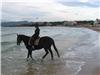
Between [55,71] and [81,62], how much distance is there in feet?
6.76

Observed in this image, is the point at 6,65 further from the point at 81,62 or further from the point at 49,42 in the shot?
the point at 81,62

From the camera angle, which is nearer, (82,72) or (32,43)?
(82,72)

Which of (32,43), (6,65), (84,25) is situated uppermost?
(32,43)

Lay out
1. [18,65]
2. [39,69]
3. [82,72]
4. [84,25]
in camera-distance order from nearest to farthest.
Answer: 1. [82,72]
2. [39,69]
3. [18,65]
4. [84,25]

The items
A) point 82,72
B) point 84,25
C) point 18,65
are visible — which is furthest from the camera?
point 84,25

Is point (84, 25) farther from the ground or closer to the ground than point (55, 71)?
closer to the ground

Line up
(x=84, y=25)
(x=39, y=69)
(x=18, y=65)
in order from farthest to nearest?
(x=84, y=25), (x=18, y=65), (x=39, y=69)

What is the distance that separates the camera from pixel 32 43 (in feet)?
38.2

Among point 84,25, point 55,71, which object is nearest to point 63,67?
point 55,71

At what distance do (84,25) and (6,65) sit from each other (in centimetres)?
6389

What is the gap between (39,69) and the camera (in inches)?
400

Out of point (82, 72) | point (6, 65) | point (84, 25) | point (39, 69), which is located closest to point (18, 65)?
point (6, 65)

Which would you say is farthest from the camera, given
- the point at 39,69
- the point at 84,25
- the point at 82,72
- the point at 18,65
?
the point at 84,25

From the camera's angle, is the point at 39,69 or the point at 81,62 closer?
the point at 39,69
